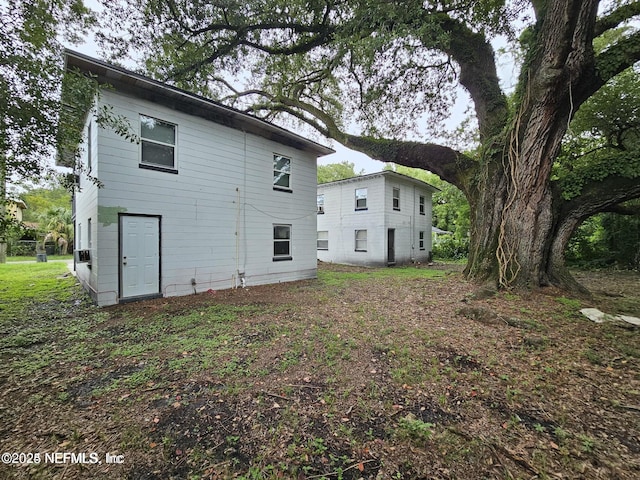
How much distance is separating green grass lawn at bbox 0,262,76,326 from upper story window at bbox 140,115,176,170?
4244 mm

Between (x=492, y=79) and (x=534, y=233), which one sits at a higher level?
(x=492, y=79)

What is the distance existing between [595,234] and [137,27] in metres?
21.0

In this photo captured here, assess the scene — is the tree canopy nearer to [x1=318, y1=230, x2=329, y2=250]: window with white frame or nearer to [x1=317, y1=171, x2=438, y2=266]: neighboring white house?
[x1=317, y1=171, x2=438, y2=266]: neighboring white house

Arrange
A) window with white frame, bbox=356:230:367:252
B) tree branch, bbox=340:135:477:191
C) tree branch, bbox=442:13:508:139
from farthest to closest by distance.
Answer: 1. window with white frame, bbox=356:230:367:252
2. tree branch, bbox=340:135:477:191
3. tree branch, bbox=442:13:508:139

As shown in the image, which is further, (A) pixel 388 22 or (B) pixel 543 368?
(A) pixel 388 22

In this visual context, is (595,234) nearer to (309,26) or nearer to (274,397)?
(309,26)

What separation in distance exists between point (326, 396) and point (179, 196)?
21.7 ft

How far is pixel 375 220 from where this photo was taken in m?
15.2

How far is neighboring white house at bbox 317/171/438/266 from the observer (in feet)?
49.5

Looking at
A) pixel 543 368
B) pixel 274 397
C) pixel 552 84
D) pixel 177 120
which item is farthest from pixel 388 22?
pixel 274 397

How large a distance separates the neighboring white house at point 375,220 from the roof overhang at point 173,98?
6615 mm

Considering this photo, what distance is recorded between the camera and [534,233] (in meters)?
6.04

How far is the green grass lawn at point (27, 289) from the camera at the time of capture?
5.80 metres

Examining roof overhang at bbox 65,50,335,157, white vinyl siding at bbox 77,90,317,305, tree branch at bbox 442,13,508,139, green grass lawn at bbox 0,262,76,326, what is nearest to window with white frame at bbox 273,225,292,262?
white vinyl siding at bbox 77,90,317,305
